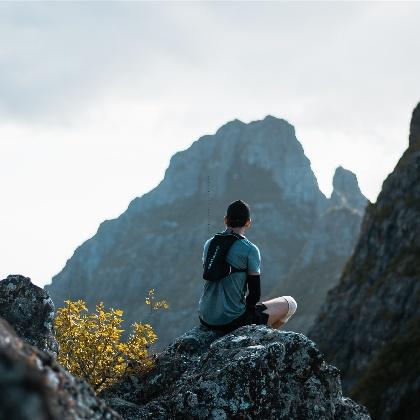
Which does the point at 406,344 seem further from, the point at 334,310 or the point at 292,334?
the point at 292,334

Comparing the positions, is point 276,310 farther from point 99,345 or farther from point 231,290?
point 99,345

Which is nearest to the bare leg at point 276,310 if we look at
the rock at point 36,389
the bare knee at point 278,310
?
the bare knee at point 278,310

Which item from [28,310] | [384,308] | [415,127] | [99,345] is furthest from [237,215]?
[415,127]

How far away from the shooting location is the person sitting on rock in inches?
490

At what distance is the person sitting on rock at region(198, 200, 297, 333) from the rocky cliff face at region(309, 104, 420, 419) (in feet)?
125

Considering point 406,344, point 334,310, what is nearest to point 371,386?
point 406,344

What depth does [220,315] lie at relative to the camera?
12.9 m

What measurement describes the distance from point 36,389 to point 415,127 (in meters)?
109

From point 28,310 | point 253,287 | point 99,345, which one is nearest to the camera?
point 253,287

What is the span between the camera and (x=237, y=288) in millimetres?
12648

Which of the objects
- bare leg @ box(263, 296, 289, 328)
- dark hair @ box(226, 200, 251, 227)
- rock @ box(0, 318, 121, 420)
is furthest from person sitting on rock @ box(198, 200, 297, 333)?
rock @ box(0, 318, 121, 420)

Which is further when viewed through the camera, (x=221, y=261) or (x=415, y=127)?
(x=415, y=127)

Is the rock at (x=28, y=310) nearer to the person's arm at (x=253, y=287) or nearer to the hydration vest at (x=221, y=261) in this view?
the hydration vest at (x=221, y=261)

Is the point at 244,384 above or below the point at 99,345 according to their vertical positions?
below
